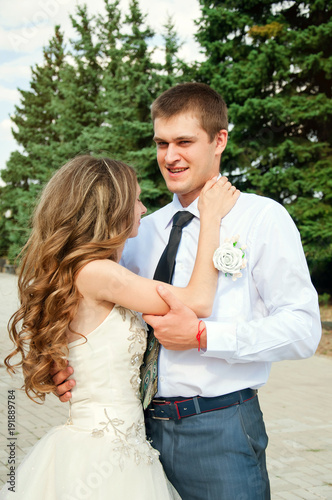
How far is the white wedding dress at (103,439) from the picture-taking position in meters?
2.20

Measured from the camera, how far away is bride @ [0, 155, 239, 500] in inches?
89.3

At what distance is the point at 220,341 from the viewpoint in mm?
2209

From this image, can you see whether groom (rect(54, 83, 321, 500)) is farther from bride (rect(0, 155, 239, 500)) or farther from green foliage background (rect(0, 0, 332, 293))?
green foliage background (rect(0, 0, 332, 293))

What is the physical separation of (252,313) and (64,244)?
0.88 metres

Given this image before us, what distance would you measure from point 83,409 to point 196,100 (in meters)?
1.55

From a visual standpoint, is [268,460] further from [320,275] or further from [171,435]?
[320,275]

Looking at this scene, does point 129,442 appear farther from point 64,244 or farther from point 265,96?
point 265,96

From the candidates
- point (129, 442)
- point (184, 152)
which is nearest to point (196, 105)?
point (184, 152)

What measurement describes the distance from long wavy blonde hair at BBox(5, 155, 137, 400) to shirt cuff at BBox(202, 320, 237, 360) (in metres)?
0.55

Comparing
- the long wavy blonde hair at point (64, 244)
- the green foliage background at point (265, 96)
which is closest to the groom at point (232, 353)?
the long wavy blonde hair at point (64, 244)

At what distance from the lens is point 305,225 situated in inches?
540

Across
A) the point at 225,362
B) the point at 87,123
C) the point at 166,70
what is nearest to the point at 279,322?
the point at 225,362

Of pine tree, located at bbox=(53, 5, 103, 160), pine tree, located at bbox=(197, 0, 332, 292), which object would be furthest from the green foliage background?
pine tree, located at bbox=(53, 5, 103, 160)

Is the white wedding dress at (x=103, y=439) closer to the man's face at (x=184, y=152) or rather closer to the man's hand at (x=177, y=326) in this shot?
the man's hand at (x=177, y=326)
